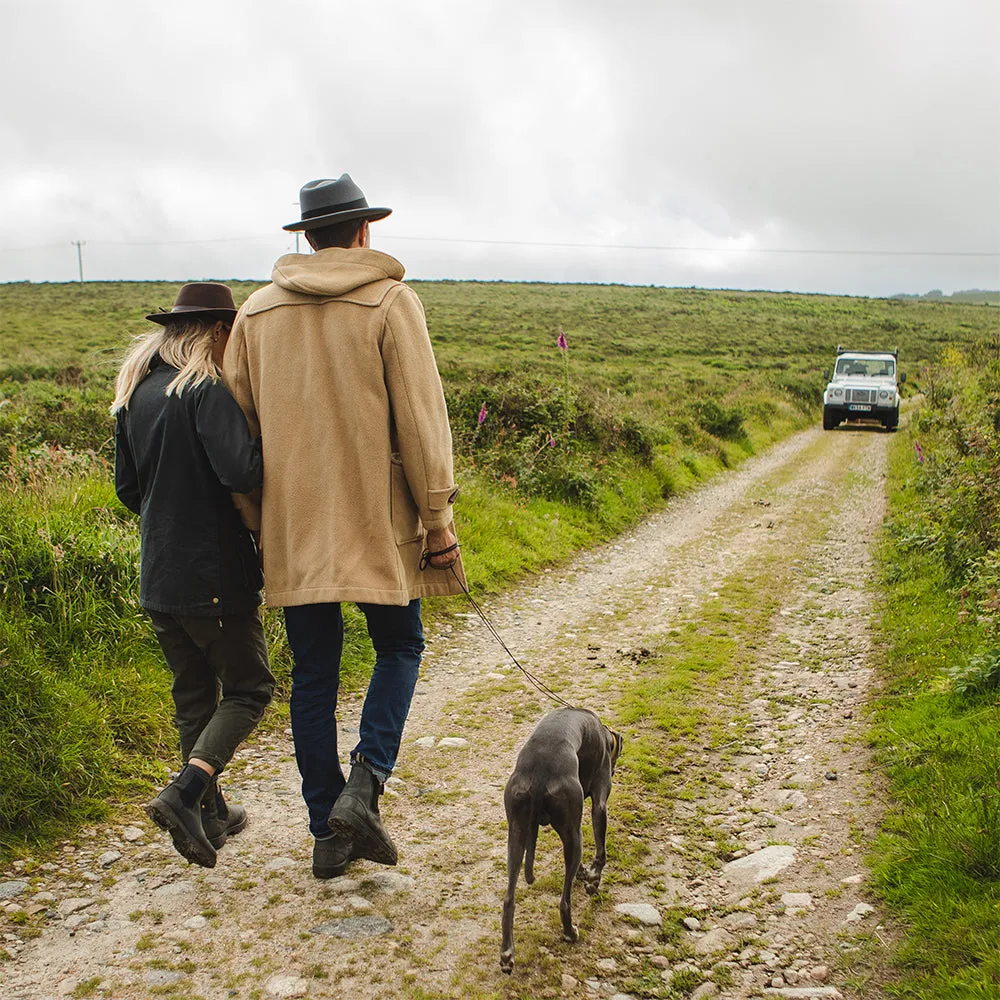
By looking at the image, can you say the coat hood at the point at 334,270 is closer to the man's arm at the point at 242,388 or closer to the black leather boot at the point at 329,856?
the man's arm at the point at 242,388

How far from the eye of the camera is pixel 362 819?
302 centimetres

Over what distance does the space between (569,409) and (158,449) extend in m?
9.40

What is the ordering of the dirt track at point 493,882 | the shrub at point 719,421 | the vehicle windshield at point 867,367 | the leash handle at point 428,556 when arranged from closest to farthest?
the dirt track at point 493,882 < the leash handle at point 428,556 < the shrub at point 719,421 < the vehicle windshield at point 867,367

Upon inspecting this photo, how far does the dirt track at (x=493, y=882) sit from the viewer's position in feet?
8.69

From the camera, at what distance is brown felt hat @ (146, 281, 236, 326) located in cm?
322

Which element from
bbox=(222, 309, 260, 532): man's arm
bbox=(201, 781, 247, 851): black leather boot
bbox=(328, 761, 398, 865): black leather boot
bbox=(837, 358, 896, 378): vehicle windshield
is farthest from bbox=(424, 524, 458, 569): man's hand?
bbox=(837, 358, 896, 378): vehicle windshield

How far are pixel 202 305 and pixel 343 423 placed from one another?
816mm

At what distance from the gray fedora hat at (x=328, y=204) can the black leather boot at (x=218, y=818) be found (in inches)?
89.4

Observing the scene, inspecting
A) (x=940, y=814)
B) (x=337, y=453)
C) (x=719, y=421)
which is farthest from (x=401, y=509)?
(x=719, y=421)

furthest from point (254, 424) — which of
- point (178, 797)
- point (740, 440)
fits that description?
point (740, 440)

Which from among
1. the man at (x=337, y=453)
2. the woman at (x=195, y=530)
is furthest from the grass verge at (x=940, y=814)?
the woman at (x=195, y=530)

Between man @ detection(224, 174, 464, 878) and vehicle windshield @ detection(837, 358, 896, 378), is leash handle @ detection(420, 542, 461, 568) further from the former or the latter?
vehicle windshield @ detection(837, 358, 896, 378)

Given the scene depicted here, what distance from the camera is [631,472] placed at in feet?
41.8

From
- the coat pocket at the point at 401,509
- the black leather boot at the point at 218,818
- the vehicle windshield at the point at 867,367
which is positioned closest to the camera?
the coat pocket at the point at 401,509
